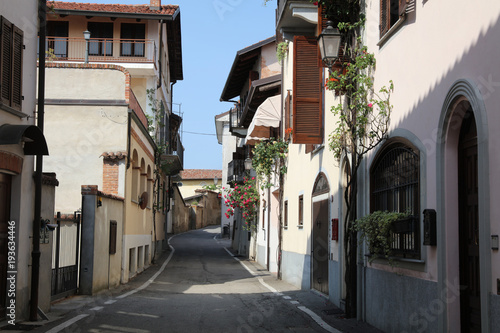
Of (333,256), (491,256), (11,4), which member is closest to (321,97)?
(333,256)

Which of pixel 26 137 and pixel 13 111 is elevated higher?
pixel 13 111

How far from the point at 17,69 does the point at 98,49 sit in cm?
2082

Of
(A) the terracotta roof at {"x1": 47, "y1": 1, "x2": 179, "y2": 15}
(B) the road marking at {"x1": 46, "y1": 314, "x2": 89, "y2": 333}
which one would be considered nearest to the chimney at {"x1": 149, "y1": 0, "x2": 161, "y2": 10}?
(A) the terracotta roof at {"x1": 47, "y1": 1, "x2": 179, "y2": 15}

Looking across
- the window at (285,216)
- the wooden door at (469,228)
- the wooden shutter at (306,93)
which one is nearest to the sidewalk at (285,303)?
the window at (285,216)

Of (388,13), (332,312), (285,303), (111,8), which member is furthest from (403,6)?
(111,8)

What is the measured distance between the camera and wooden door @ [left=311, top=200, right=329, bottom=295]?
1428 cm

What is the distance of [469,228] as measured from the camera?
7141 mm

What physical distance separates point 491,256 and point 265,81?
60.1 feet

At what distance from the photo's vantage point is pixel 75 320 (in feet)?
32.2

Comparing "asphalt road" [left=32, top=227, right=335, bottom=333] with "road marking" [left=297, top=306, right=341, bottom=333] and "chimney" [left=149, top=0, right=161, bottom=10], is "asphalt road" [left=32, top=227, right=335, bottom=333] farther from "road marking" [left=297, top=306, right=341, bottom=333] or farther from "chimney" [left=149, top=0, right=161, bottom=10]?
"chimney" [left=149, top=0, right=161, bottom=10]

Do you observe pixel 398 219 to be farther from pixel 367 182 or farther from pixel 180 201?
pixel 180 201

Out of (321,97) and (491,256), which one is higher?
(321,97)

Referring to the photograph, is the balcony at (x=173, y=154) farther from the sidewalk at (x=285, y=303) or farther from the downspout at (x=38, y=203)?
the downspout at (x=38, y=203)

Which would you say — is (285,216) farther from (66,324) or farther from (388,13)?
(66,324)
